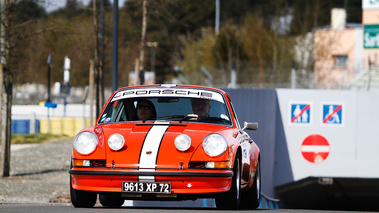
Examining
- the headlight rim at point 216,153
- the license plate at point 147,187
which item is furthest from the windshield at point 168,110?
the license plate at point 147,187

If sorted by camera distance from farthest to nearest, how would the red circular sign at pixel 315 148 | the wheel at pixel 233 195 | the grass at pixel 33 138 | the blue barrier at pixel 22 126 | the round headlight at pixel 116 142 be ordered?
the blue barrier at pixel 22 126
the grass at pixel 33 138
the red circular sign at pixel 315 148
the wheel at pixel 233 195
the round headlight at pixel 116 142

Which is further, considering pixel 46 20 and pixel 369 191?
pixel 369 191

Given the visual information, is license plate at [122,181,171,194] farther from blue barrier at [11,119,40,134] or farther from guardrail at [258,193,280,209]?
blue barrier at [11,119,40,134]

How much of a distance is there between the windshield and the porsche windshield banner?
0.17ft

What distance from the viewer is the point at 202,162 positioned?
8289mm

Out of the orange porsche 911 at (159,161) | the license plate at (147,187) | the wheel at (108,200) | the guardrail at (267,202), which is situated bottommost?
the guardrail at (267,202)

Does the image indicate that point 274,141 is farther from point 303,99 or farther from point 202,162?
point 202,162

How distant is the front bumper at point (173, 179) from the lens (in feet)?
26.9

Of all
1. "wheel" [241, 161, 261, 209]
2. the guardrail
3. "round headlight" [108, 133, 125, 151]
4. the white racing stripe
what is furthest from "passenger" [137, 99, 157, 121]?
the guardrail

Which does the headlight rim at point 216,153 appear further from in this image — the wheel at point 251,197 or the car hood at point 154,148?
the wheel at point 251,197

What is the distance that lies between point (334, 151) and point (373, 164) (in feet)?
3.35

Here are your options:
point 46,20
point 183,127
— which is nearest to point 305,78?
point 46,20

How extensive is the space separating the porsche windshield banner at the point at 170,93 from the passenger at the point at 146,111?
110mm

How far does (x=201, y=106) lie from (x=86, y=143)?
1.70 m
